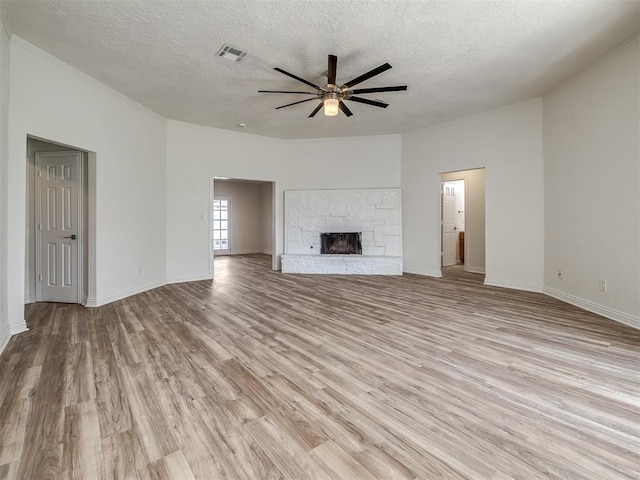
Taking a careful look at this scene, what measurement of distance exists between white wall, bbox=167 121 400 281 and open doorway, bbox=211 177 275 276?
10.6ft

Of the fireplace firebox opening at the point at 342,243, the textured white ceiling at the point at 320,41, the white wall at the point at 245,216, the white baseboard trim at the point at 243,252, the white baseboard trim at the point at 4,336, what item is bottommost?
the white baseboard trim at the point at 4,336

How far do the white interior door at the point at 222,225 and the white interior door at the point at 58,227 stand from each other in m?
5.83

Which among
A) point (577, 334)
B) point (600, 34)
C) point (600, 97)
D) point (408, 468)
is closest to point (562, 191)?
point (600, 97)

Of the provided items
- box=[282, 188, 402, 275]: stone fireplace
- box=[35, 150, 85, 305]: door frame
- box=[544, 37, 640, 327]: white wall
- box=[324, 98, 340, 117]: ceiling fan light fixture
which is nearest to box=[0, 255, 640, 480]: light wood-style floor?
box=[544, 37, 640, 327]: white wall

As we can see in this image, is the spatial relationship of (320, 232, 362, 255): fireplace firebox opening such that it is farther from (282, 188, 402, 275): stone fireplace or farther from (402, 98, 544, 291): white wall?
(402, 98, 544, 291): white wall

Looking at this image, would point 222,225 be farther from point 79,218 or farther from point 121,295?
point 79,218

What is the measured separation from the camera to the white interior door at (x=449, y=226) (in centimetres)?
794

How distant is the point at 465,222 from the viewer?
23.1 ft

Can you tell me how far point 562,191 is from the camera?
171 inches

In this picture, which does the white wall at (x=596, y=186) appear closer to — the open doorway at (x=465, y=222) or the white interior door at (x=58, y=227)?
the open doorway at (x=465, y=222)

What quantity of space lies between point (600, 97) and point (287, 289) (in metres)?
4.79

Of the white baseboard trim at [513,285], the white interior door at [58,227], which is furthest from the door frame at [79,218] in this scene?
the white baseboard trim at [513,285]

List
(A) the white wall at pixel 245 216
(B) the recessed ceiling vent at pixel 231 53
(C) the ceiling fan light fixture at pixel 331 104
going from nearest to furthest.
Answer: (B) the recessed ceiling vent at pixel 231 53
(C) the ceiling fan light fixture at pixel 331 104
(A) the white wall at pixel 245 216

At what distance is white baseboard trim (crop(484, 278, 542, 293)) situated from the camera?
4905 mm
